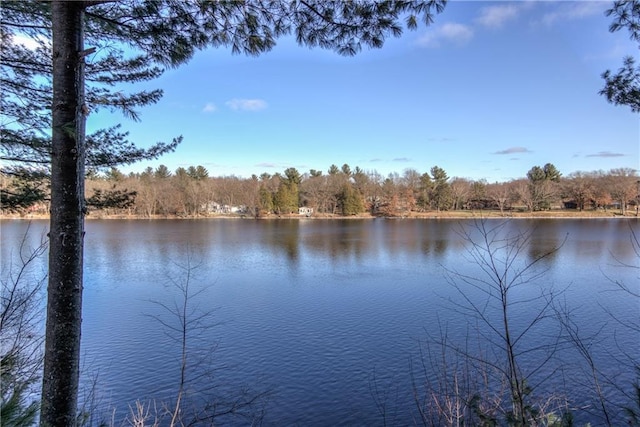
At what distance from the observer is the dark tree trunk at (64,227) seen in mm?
2338

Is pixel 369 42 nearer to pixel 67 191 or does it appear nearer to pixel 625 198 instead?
pixel 67 191

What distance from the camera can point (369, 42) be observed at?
3684 mm

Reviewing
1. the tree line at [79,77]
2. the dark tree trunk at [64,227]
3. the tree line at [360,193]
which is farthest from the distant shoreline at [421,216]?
the dark tree trunk at [64,227]

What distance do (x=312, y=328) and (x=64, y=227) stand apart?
10239mm

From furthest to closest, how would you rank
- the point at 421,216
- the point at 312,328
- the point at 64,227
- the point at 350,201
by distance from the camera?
the point at 421,216 < the point at 350,201 < the point at 312,328 < the point at 64,227

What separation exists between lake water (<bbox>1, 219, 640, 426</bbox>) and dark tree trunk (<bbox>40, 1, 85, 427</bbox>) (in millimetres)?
3026

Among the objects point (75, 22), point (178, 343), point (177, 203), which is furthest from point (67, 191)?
point (177, 203)

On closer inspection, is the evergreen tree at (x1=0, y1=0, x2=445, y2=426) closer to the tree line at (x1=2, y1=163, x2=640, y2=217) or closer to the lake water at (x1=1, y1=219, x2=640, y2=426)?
the lake water at (x1=1, y1=219, x2=640, y2=426)

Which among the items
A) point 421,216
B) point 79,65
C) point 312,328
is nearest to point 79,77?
point 79,65

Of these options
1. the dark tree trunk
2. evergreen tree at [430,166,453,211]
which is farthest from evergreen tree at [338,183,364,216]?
the dark tree trunk

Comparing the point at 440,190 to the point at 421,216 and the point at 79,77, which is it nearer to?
the point at 421,216

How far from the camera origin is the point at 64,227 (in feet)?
7.68

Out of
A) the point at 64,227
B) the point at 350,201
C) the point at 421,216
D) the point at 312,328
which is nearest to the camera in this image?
the point at 64,227

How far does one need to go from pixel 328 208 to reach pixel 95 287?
5680 centimetres
